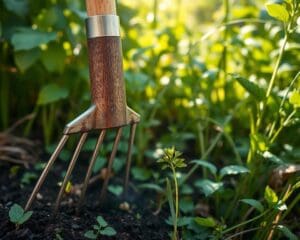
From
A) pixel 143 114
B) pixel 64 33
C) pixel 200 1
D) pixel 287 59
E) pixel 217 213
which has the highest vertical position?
pixel 200 1

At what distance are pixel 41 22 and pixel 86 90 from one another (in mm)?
268

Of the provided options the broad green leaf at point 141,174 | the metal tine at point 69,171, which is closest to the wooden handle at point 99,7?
the metal tine at point 69,171

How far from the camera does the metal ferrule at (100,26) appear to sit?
95cm

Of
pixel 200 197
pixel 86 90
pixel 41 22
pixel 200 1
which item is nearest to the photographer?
pixel 200 197

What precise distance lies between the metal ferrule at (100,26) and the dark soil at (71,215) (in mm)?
373

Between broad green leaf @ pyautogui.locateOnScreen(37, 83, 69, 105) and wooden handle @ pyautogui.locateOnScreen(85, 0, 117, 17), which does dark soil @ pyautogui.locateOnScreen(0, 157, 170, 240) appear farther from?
wooden handle @ pyautogui.locateOnScreen(85, 0, 117, 17)

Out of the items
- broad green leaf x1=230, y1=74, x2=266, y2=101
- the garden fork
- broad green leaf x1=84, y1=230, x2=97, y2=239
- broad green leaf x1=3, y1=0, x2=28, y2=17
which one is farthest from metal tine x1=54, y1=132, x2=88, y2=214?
broad green leaf x1=3, y1=0, x2=28, y2=17

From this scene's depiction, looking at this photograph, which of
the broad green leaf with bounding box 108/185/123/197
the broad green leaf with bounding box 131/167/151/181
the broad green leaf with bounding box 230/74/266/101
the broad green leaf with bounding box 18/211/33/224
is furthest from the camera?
the broad green leaf with bounding box 131/167/151/181

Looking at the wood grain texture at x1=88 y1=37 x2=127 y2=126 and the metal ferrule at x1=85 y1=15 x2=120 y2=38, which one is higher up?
the metal ferrule at x1=85 y1=15 x2=120 y2=38

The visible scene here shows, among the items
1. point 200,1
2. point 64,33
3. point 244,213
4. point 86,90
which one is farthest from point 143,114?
point 200,1

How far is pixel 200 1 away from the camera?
4141 millimetres

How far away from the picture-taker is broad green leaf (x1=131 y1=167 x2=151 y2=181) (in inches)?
51.4

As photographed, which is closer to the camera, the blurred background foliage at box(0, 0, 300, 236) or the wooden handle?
the wooden handle

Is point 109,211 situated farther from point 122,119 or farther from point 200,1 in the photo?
point 200,1
